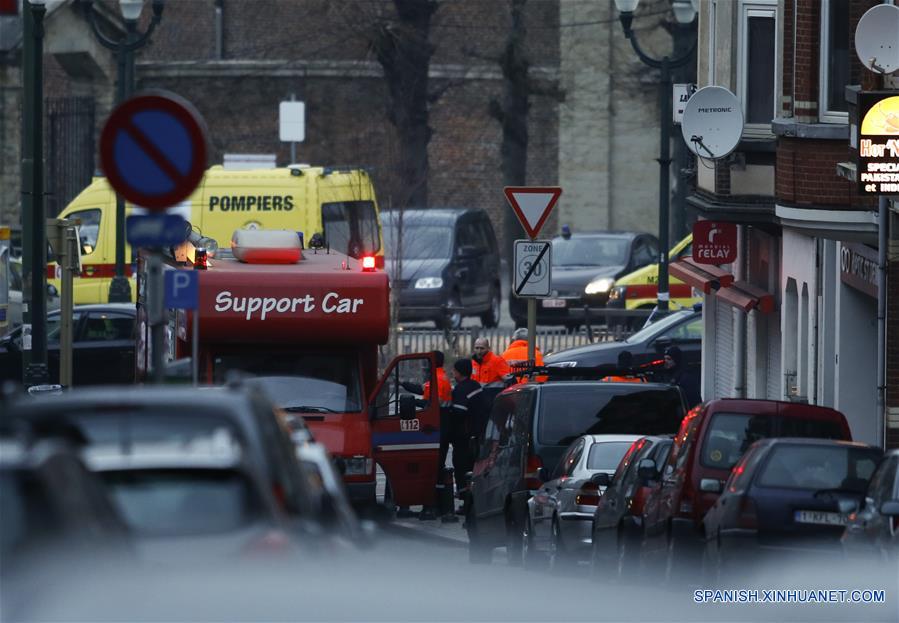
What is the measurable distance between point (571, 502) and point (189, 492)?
1023 centimetres

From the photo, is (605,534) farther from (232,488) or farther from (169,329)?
(232,488)

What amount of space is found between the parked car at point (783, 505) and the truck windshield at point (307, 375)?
17.0 ft

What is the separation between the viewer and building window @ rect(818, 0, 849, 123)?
22.0 metres

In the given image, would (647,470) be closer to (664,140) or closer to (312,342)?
(312,342)

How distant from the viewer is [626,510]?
1548 centimetres

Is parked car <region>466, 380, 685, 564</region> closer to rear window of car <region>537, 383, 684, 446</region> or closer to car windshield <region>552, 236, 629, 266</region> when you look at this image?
rear window of car <region>537, 383, 684, 446</region>

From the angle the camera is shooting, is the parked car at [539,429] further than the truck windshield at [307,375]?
Yes

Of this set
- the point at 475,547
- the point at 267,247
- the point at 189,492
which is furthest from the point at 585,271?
Result: the point at 189,492

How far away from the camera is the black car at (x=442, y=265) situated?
1471 inches

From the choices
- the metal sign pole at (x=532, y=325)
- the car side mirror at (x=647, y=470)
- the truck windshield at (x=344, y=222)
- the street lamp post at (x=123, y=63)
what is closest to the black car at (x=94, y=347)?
the street lamp post at (x=123, y=63)

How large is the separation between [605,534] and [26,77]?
11598 mm

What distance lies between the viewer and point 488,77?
57531 millimetres

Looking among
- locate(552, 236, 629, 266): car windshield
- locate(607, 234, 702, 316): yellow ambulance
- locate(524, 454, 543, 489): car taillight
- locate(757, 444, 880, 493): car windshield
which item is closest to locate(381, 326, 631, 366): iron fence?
locate(607, 234, 702, 316): yellow ambulance

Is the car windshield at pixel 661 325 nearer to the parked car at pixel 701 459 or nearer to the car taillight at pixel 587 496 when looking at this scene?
the car taillight at pixel 587 496
